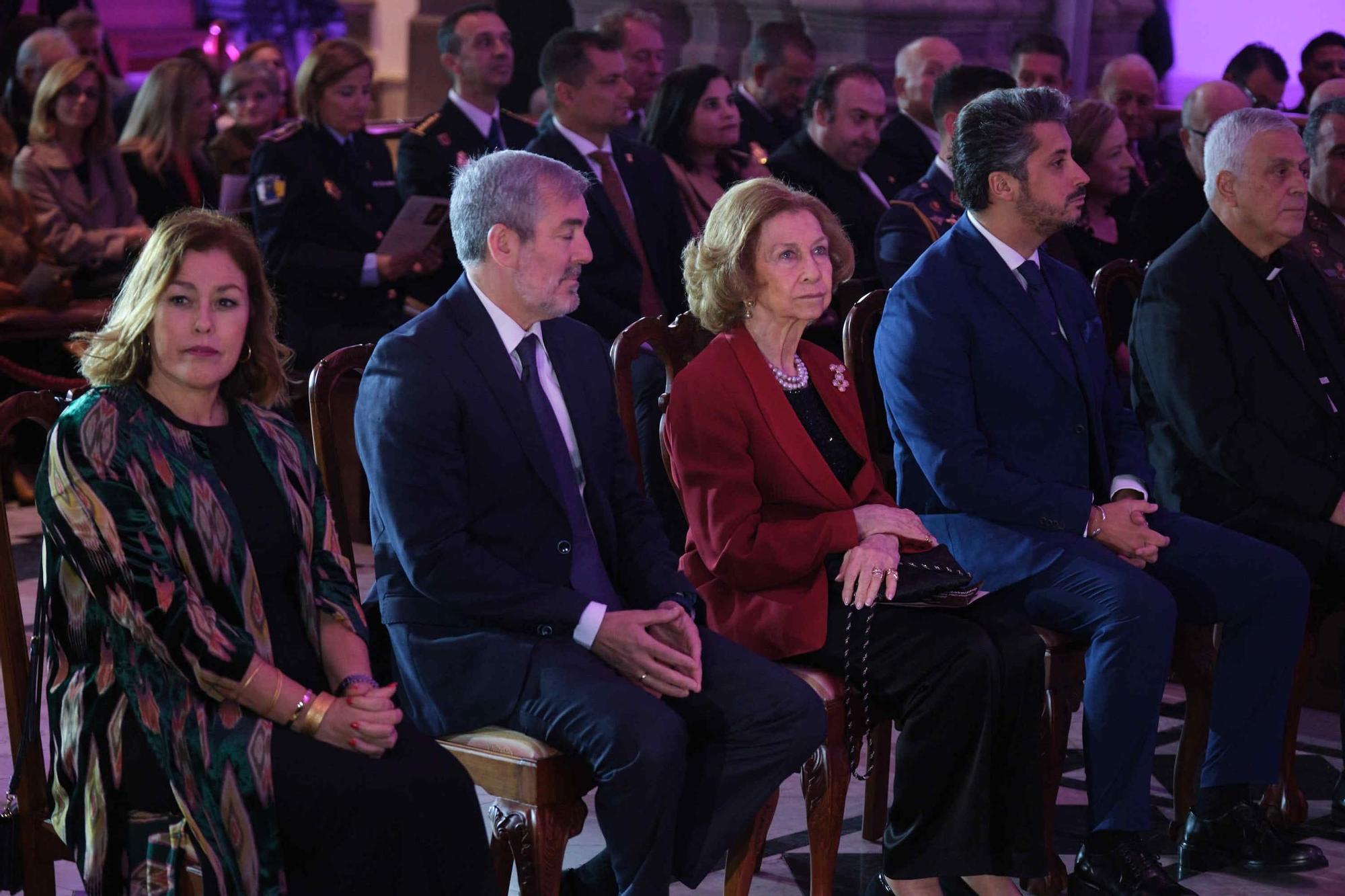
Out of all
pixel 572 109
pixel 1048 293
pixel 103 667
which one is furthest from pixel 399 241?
pixel 103 667

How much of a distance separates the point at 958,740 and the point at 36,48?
6.18 metres

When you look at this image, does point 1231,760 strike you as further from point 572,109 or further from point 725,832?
point 572,109

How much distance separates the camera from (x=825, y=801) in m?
2.97

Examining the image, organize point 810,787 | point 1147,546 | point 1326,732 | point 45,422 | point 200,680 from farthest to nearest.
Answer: point 1326,732, point 1147,546, point 810,787, point 45,422, point 200,680

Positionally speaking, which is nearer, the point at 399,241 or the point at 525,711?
the point at 525,711

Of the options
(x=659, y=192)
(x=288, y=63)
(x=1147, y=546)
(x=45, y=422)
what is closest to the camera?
(x=45, y=422)

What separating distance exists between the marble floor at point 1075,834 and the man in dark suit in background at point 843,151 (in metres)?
1.99

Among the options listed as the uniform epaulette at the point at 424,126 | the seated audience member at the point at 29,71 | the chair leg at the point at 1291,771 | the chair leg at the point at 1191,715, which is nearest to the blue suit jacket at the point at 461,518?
the chair leg at the point at 1191,715

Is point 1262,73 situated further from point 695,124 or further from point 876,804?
point 876,804

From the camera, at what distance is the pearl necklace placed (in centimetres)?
316

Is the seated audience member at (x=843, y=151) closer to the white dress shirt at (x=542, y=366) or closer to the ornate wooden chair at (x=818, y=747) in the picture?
the ornate wooden chair at (x=818, y=747)

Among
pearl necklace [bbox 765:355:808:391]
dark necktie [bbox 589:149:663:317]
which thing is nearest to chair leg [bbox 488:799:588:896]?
pearl necklace [bbox 765:355:808:391]

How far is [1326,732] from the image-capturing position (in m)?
4.16

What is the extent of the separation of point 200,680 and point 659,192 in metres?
3.04
